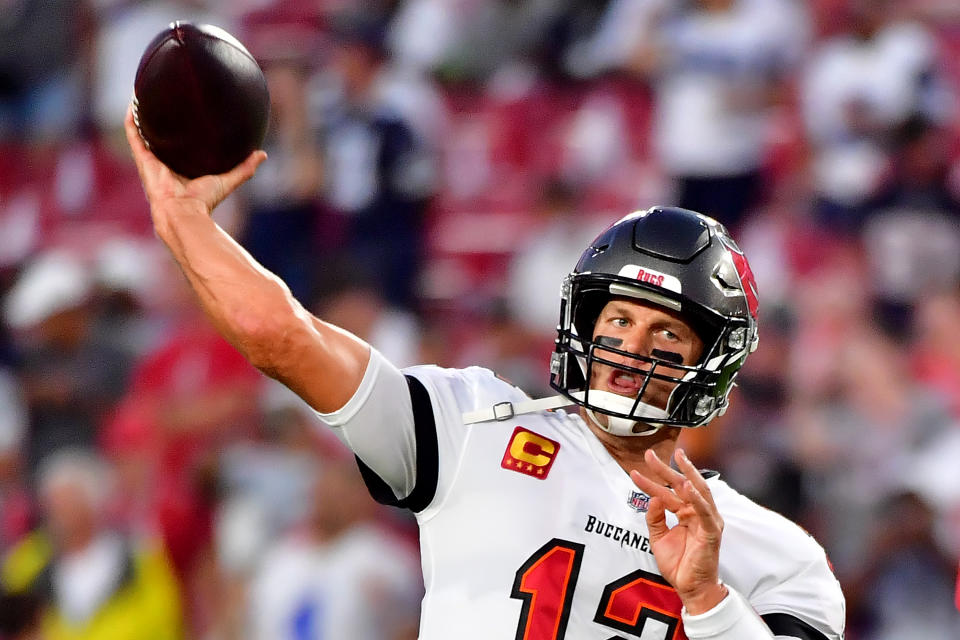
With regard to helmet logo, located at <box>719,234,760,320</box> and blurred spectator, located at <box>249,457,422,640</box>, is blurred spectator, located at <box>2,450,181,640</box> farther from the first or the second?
helmet logo, located at <box>719,234,760,320</box>

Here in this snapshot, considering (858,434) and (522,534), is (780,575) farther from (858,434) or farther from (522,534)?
(858,434)

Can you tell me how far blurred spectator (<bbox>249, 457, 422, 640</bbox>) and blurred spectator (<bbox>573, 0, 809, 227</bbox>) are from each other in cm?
217

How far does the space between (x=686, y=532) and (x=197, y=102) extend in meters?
1.16

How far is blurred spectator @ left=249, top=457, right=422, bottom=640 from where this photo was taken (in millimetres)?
5680

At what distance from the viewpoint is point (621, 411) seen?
107 inches

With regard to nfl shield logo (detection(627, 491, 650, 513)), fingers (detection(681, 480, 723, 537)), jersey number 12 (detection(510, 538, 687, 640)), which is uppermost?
fingers (detection(681, 480, 723, 537))

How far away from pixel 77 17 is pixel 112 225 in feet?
5.19

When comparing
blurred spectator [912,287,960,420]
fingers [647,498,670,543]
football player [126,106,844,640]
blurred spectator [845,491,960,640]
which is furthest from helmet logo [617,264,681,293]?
blurred spectator [912,287,960,420]

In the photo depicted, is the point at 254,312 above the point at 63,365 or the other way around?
above

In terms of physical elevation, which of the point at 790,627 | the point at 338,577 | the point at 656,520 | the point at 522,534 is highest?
the point at 656,520

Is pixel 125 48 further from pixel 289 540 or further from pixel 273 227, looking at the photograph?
pixel 289 540

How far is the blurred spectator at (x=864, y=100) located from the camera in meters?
6.50

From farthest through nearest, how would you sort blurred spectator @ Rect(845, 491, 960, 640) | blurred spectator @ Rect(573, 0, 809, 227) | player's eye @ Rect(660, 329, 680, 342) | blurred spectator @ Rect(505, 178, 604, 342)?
blurred spectator @ Rect(505, 178, 604, 342)
blurred spectator @ Rect(573, 0, 809, 227)
blurred spectator @ Rect(845, 491, 960, 640)
player's eye @ Rect(660, 329, 680, 342)

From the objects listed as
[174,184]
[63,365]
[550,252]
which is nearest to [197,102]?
[174,184]
